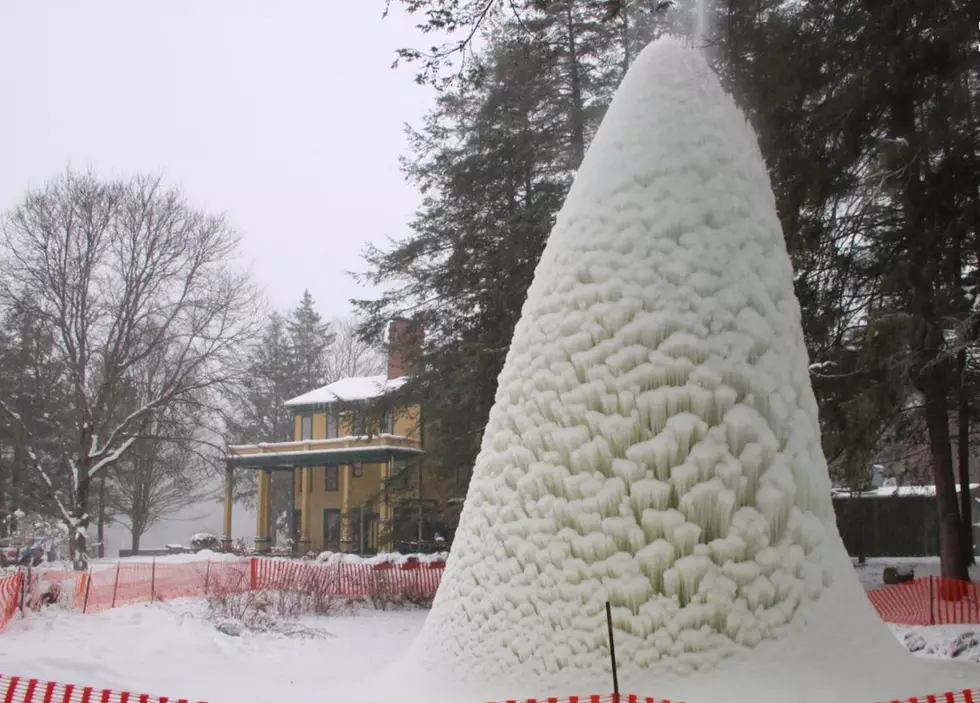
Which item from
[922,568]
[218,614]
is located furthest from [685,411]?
[922,568]

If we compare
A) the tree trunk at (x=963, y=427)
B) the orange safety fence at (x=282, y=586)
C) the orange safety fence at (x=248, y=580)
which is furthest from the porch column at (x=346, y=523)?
the tree trunk at (x=963, y=427)

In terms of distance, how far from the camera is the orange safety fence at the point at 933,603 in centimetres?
1102

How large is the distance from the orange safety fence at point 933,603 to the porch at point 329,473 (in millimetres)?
17860

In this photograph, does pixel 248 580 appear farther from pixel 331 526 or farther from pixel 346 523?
pixel 331 526

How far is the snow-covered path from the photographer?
718 centimetres

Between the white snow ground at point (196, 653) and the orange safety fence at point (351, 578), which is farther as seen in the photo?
the orange safety fence at point (351, 578)

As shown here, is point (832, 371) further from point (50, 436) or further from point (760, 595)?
point (50, 436)

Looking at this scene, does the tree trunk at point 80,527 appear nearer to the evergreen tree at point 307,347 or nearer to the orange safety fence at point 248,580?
the orange safety fence at point 248,580

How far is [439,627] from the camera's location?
13.8 feet

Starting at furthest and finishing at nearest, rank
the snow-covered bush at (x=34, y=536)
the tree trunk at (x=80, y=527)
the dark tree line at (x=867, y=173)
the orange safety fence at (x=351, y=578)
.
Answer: the tree trunk at (x=80, y=527) < the orange safety fence at (x=351, y=578) < the snow-covered bush at (x=34, y=536) < the dark tree line at (x=867, y=173)

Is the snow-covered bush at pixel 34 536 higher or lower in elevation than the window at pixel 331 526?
higher

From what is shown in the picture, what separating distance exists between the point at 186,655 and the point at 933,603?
9641mm

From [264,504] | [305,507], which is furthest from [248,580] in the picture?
[264,504]

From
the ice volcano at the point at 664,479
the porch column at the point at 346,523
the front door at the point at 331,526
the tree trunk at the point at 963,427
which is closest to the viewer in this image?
the ice volcano at the point at 664,479
